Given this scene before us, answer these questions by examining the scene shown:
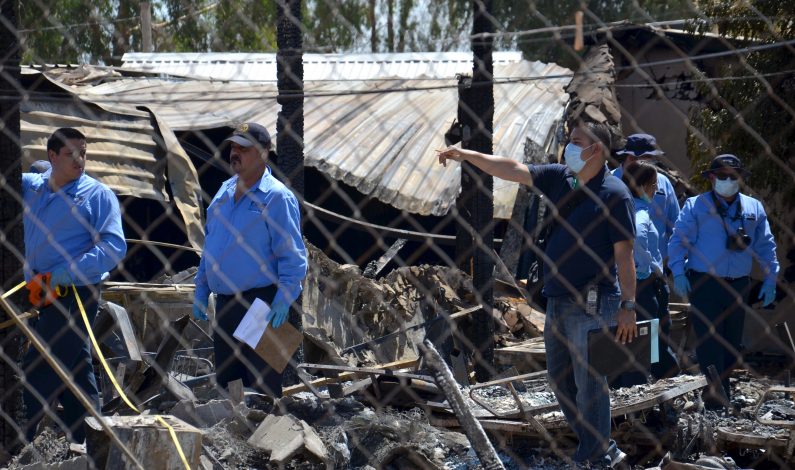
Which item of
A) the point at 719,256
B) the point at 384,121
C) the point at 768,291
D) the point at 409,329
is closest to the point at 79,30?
the point at 409,329

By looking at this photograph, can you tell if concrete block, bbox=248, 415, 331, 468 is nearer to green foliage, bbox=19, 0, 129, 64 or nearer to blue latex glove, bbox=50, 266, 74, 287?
blue latex glove, bbox=50, 266, 74, 287

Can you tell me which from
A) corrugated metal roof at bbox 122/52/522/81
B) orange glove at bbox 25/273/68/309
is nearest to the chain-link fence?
orange glove at bbox 25/273/68/309

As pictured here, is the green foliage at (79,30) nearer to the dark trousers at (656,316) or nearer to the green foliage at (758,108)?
the green foliage at (758,108)

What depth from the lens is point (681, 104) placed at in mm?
11273

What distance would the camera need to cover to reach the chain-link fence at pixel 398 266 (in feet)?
15.8

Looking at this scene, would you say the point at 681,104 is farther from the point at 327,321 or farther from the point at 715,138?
the point at 327,321

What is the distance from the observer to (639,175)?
668 centimetres

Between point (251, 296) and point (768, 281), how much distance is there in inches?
149

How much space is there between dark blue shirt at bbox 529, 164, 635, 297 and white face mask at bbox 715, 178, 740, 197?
1.97m

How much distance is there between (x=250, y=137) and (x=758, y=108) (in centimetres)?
316

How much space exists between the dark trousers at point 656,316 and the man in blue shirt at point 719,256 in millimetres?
135

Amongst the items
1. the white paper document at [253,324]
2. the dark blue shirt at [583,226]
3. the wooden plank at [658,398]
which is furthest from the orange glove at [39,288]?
the wooden plank at [658,398]

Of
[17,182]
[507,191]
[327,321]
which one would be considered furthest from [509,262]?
[17,182]

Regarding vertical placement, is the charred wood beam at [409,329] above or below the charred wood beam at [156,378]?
below
